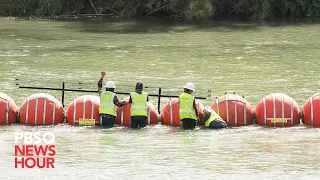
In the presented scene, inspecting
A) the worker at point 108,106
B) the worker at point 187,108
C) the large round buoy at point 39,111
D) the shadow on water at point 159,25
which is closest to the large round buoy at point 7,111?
the large round buoy at point 39,111

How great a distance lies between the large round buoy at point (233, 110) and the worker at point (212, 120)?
0.83ft

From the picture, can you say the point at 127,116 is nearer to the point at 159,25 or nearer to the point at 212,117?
the point at 212,117

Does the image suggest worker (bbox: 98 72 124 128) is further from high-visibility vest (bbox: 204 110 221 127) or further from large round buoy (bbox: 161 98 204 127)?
high-visibility vest (bbox: 204 110 221 127)

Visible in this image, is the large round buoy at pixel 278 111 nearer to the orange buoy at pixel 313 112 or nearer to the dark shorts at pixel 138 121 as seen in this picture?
the orange buoy at pixel 313 112

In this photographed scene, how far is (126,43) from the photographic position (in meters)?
38.4

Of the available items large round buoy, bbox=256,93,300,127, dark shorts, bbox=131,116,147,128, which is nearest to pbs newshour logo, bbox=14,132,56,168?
dark shorts, bbox=131,116,147,128

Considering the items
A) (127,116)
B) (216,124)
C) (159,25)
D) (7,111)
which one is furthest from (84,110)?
(159,25)

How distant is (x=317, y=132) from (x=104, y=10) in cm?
3610

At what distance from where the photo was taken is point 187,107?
766 inches

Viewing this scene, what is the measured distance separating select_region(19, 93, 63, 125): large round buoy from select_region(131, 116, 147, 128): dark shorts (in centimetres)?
213

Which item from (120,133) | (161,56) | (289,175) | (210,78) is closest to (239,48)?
(161,56)

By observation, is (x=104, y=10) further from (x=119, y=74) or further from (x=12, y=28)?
(x=119, y=74)

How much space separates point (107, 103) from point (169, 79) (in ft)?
29.8

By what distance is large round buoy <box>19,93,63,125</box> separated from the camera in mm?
19922
